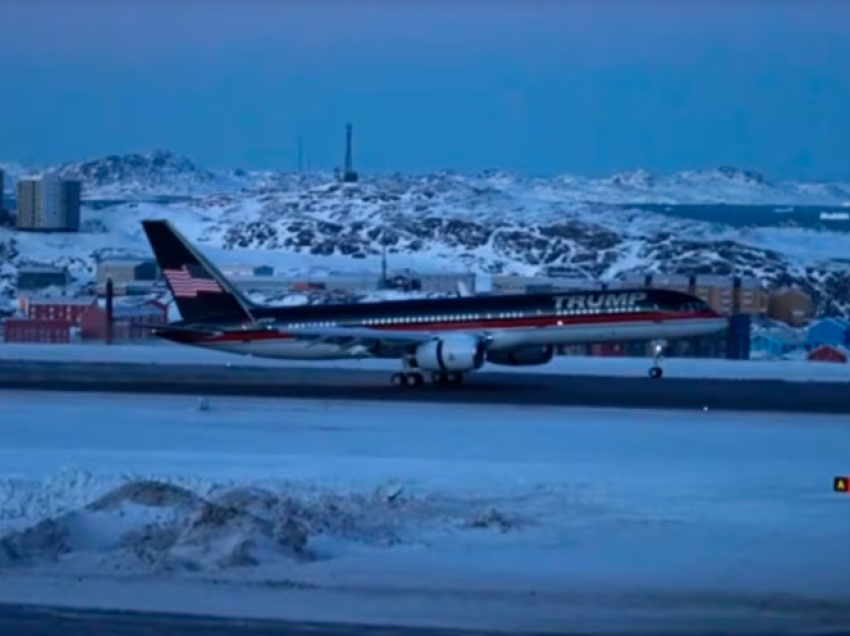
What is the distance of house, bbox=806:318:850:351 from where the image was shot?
5803cm

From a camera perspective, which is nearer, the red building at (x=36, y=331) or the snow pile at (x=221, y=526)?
the snow pile at (x=221, y=526)

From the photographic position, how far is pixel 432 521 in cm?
1808

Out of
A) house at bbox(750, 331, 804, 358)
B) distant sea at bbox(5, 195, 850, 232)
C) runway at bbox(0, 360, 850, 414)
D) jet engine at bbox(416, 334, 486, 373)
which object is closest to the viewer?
runway at bbox(0, 360, 850, 414)

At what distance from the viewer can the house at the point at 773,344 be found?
56.1m

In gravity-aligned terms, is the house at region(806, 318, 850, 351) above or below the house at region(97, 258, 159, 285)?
below

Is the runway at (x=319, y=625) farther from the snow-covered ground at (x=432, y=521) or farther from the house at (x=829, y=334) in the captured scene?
the house at (x=829, y=334)

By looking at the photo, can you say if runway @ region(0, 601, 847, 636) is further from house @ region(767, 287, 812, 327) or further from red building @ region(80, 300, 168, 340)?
house @ region(767, 287, 812, 327)

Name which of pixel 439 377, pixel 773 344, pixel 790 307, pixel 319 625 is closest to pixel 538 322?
pixel 439 377

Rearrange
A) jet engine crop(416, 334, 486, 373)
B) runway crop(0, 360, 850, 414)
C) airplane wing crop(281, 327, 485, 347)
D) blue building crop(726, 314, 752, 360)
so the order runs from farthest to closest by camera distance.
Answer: blue building crop(726, 314, 752, 360), airplane wing crop(281, 327, 485, 347), jet engine crop(416, 334, 486, 373), runway crop(0, 360, 850, 414)

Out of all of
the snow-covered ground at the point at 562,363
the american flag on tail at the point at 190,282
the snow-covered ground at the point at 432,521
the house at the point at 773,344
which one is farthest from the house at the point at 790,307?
the snow-covered ground at the point at 432,521

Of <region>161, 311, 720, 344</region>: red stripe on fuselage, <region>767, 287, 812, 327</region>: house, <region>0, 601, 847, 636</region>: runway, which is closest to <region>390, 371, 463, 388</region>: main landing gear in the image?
<region>161, 311, 720, 344</region>: red stripe on fuselage

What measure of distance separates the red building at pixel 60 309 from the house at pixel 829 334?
1040 inches

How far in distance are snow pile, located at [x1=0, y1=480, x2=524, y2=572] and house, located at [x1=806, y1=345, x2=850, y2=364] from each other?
108ft

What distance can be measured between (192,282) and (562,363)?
10.9m
